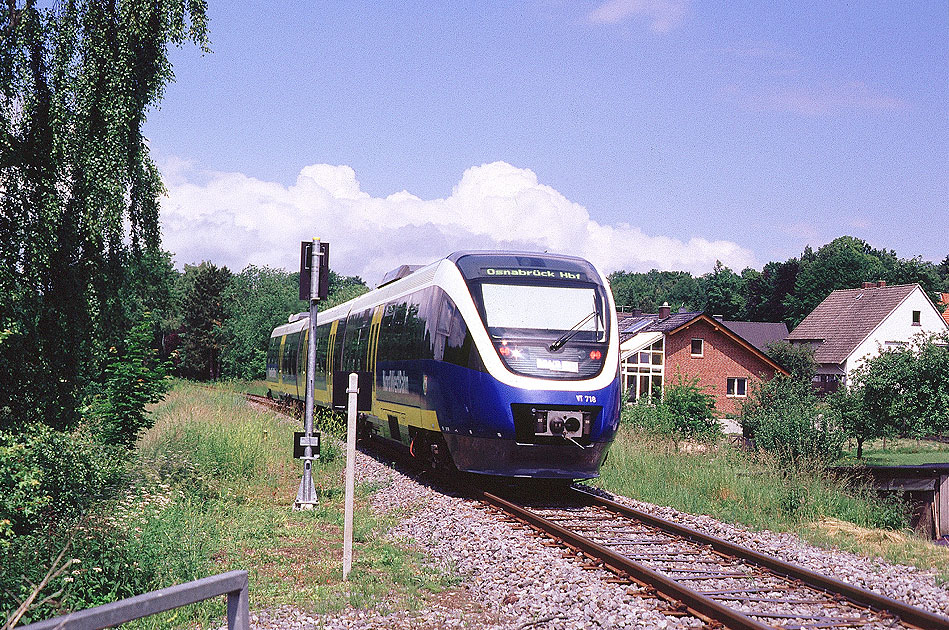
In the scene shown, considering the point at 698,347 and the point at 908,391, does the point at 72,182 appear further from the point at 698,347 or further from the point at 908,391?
the point at 698,347

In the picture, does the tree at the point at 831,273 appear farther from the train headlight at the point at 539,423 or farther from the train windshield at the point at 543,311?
the train headlight at the point at 539,423

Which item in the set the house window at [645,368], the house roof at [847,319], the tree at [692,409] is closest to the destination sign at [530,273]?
the tree at [692,409]

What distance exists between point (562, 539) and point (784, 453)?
892 cm

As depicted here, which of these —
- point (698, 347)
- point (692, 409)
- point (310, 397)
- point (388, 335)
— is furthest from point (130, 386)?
point (698, 347)

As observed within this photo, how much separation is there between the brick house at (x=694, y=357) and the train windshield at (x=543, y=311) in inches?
1338

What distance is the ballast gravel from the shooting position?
657cm

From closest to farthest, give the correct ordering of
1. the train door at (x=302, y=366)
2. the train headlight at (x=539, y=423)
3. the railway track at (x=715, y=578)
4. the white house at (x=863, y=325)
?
Answer: the railway track at (x=715, y=578)
the train headlight at (x=539, y=423)
the train door at (x=302, y=366)
the white house at (x=863, y=325)

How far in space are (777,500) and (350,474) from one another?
682 cm

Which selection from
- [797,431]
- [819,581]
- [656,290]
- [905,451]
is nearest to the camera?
[819,581]

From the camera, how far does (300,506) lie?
38.8ft

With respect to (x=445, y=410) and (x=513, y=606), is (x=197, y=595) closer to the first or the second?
(x=513, y=606)

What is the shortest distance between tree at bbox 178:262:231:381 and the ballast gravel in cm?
8305

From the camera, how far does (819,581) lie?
7.50 m

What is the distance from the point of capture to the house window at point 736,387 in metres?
51.0
